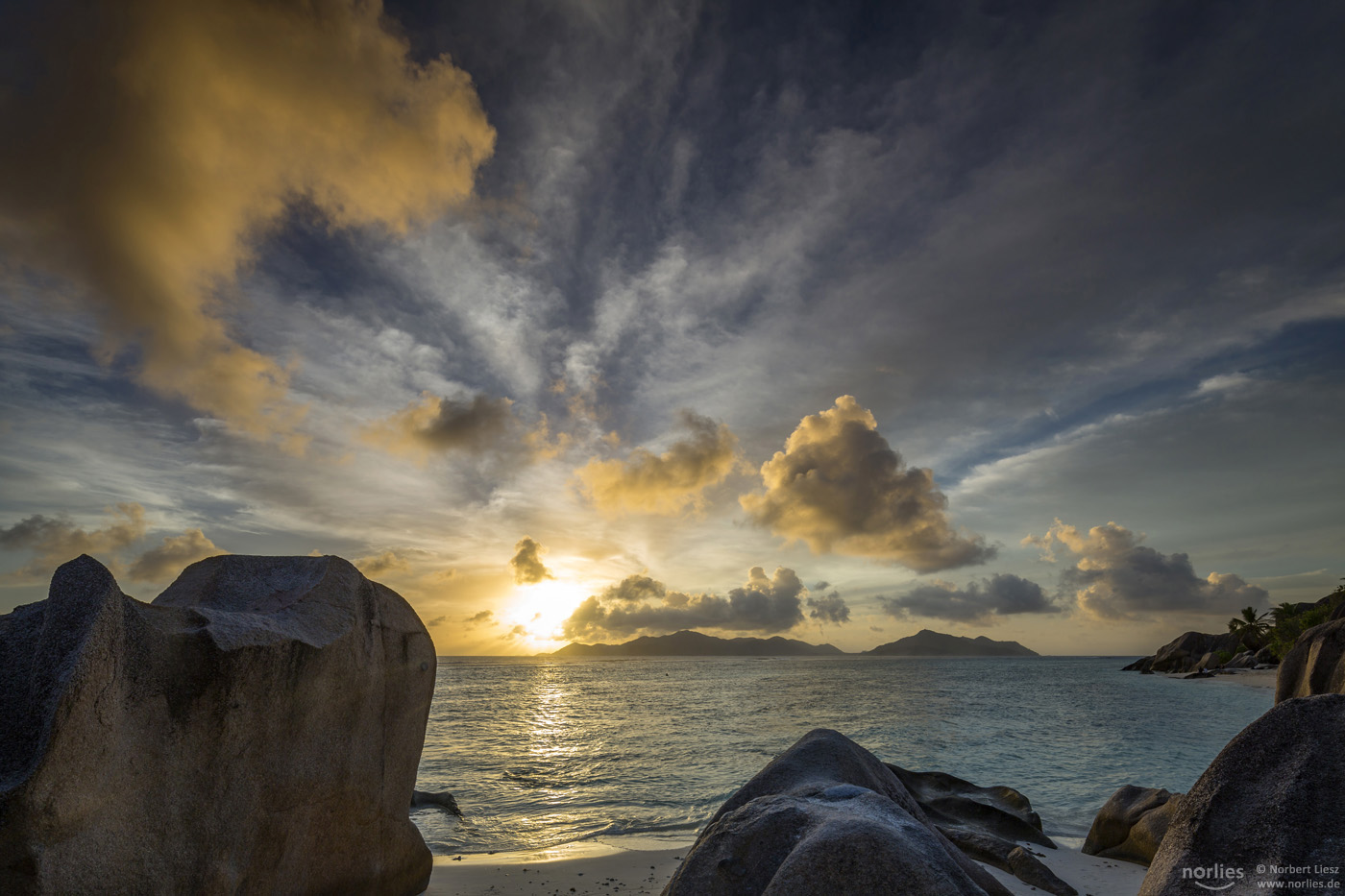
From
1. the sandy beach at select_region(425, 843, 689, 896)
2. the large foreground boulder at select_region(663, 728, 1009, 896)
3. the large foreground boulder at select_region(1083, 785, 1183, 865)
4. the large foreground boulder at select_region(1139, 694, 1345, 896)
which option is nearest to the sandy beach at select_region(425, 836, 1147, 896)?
the sandy beach at select_region(425, 843, 689, 896)

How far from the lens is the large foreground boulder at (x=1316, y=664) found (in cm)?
1170

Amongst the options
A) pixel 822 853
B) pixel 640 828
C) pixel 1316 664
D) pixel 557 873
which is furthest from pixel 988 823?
pixel 822 853

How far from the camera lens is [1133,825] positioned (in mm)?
11273

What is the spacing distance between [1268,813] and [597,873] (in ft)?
29.2

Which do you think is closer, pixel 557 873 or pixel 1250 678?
pixel 557 873

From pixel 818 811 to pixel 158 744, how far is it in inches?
227

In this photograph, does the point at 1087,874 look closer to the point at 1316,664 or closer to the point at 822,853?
the point at 1316,664

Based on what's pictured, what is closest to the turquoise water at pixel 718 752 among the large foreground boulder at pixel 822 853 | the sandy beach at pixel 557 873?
the sandy beach at pixel 557 873

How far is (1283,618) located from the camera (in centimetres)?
7625

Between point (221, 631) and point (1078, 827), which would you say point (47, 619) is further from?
point (1078, 827)

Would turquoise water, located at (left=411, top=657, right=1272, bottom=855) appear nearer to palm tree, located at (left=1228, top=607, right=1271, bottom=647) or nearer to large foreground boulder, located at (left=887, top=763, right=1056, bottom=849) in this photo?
large foreground boulder, located at (left=887, top=763, right=1056, bottom=849)

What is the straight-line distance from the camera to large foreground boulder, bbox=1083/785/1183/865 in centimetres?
1062

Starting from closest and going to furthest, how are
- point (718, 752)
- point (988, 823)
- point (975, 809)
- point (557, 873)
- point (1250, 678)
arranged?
1. point (557, 873)
2. point (988, 823)
3. point (975, 809)
4. point (718, 752)
5. point (1250, 678)

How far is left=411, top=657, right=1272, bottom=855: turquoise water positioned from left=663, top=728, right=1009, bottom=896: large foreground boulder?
8.89 m
